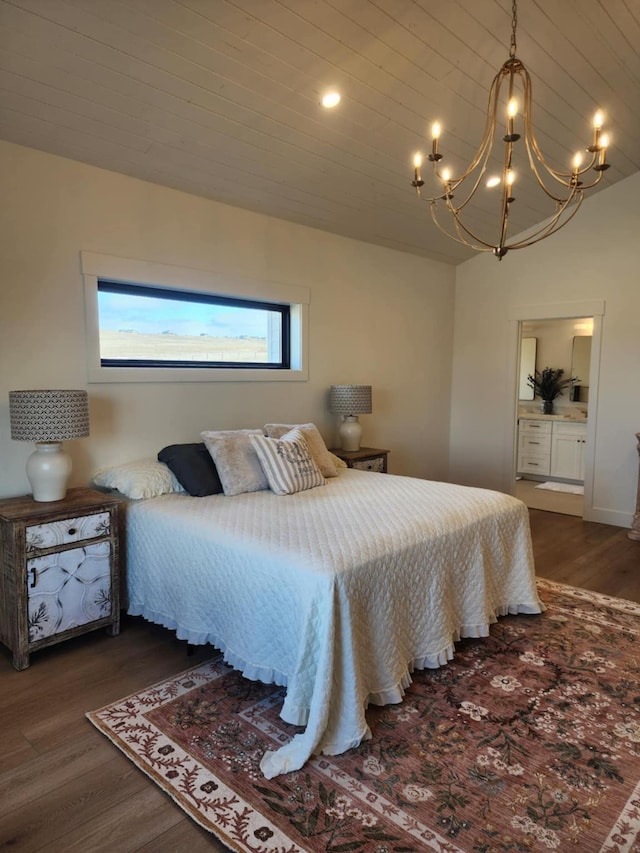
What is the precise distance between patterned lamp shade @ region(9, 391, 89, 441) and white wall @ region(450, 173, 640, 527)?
419 centimetres

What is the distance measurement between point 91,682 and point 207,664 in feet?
1.63

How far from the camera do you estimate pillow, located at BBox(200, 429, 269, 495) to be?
296cm

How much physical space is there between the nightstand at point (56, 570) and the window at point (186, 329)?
107 centimetres

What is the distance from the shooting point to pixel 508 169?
89.4 inches

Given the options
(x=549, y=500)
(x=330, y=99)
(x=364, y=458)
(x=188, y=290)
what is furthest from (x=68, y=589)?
(x=549, y=500)

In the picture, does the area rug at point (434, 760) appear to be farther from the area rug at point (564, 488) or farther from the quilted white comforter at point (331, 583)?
the area rug at point (564, 488)

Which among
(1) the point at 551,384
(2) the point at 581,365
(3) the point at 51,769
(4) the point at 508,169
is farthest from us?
(1) the point at 551,384

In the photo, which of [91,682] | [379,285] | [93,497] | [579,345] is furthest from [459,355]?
[91,682]

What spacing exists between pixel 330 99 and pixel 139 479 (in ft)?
7.52

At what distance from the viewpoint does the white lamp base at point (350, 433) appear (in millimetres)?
4301

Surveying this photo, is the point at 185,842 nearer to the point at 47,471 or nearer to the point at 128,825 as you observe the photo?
the point at 128,825

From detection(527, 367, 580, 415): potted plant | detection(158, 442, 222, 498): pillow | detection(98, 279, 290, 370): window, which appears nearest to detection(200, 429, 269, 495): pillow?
detection(158, 442, 222, 498): pillow

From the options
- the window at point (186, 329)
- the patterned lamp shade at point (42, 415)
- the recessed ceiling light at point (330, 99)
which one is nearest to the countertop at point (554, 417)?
the window at point (186, 329)

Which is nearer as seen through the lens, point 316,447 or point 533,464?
point 316,447
